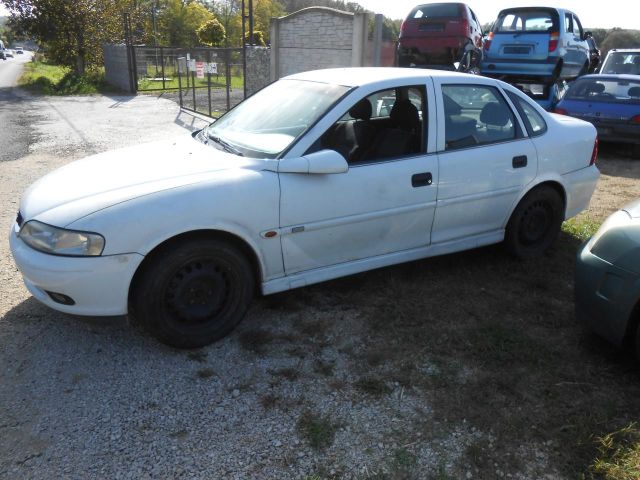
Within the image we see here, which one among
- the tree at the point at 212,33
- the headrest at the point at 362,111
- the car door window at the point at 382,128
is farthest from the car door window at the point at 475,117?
the tree at the point at 212,33

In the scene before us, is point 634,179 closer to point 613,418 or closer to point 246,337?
point 613,418

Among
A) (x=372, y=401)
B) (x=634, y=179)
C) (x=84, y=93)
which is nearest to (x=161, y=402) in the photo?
(x=372, y=401)

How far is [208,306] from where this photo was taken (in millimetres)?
3254

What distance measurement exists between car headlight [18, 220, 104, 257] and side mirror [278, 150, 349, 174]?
115 cm

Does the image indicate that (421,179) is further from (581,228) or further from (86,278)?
(581,228)

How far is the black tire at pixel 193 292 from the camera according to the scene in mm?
3014

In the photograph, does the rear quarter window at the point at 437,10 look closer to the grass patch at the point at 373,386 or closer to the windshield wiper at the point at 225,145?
the windshield wiper at the point at 225,145

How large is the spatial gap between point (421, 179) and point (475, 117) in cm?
82

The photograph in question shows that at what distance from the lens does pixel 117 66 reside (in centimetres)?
2114

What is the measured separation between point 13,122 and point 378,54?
28.5 ft

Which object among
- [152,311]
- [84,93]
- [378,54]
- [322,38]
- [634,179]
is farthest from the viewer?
[84,93]

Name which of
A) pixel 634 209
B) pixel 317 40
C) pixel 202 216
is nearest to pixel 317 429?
pixel 202 216

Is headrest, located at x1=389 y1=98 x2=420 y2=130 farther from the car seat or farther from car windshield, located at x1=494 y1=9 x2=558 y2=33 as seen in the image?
car windshield, located at x1=494 y1=9 x2=558 y2=33

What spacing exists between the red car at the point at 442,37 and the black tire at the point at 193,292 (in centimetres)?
987
